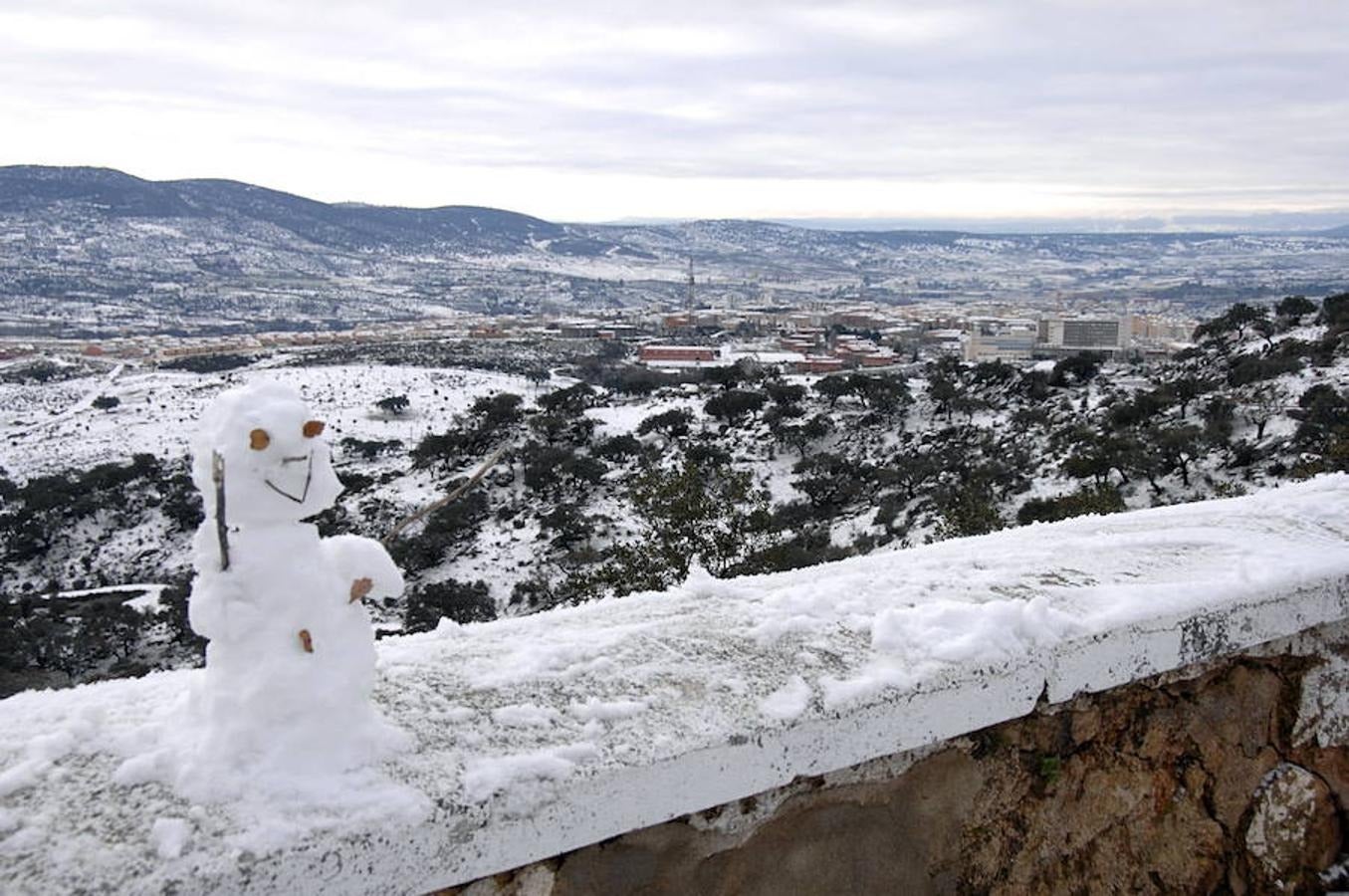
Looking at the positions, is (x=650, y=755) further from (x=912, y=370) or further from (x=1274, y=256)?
(x=1274, y=256)

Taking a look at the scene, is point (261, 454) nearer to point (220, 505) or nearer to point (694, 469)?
point (220, 505)

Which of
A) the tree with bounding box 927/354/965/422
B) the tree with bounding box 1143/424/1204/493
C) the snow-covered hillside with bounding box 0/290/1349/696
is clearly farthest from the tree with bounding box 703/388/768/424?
the tree with bounding box 1143/424/1204/493

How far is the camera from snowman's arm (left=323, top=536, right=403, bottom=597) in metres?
1.75

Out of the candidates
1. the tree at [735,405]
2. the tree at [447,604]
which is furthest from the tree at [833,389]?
the tree at [447,604]

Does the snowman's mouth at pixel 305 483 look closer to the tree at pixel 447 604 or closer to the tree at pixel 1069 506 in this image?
the tree at pixel 1069 506

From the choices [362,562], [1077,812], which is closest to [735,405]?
[1077,812]

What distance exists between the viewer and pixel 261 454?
1657 millimetres

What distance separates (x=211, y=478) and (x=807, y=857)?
134 centimetres

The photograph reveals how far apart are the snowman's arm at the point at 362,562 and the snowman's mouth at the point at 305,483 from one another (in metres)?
0.11

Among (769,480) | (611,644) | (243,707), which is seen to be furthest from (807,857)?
(769,480)

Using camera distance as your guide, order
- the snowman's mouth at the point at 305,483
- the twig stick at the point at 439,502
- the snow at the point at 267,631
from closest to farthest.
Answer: the snow at the point at 267,631, the snowman's mouth at the point at 305,483, the twig stick at the point at 439,502

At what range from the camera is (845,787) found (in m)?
1.84

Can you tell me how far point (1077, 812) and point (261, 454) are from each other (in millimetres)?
1884

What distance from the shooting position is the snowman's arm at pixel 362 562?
69.1 inches
